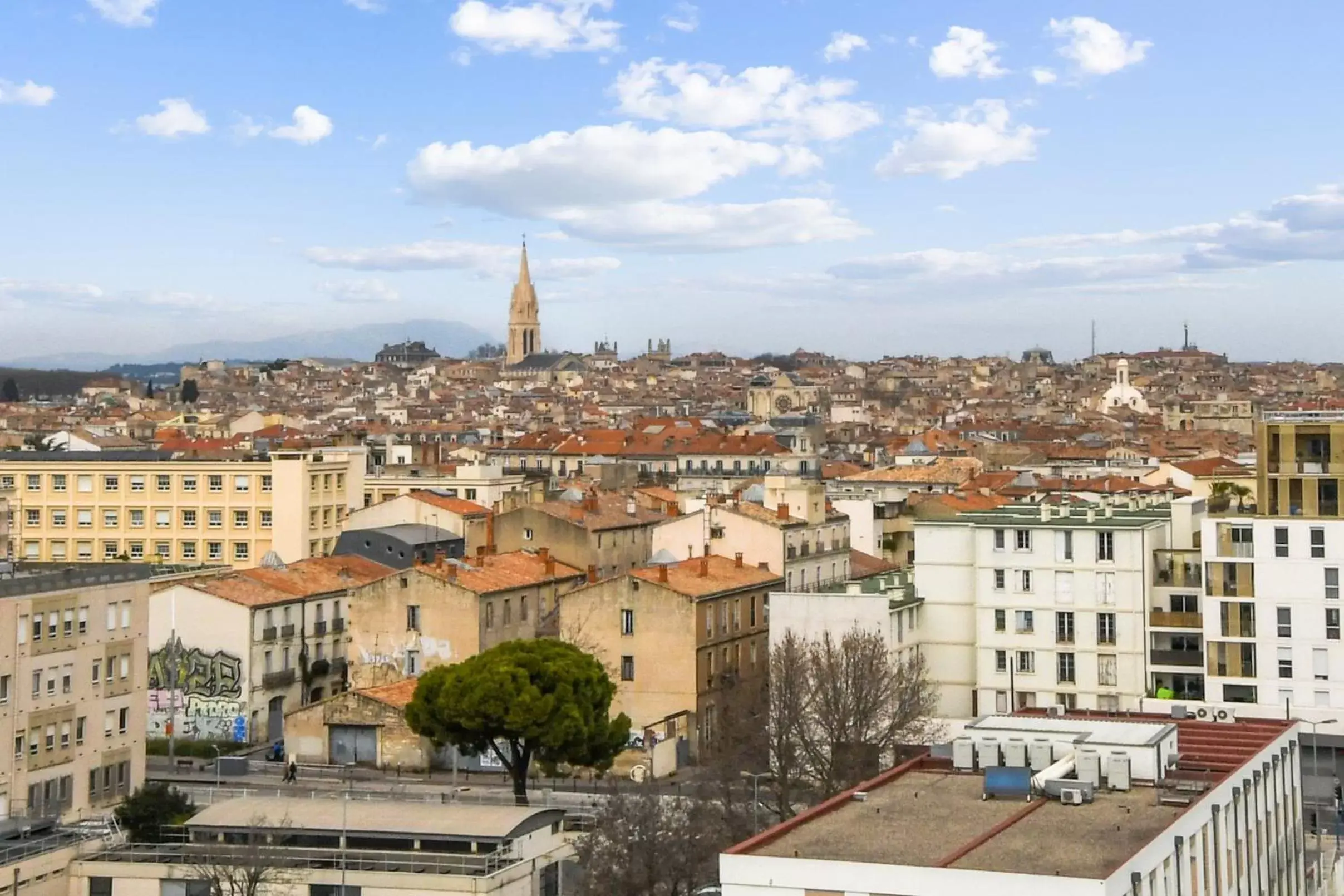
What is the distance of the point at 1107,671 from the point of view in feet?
198

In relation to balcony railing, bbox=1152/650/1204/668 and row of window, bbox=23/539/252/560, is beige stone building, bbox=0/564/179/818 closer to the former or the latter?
balcony railing, bbox=1152/650/1204/668

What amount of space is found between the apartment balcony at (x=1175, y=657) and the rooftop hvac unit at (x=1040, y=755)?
77.9 ft

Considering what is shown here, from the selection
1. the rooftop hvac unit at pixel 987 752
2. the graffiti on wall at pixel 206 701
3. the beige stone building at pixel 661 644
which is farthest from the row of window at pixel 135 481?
the rooftop hvac unit at pixel 987 752

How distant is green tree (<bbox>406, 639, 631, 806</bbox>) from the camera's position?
5319 centimetres

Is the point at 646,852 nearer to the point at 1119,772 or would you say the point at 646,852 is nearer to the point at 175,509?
the point at 1119,772

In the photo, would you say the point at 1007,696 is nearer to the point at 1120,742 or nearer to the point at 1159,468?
the point at 1120,742

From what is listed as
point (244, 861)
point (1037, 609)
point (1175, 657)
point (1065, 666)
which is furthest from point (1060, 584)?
point (244, 861)

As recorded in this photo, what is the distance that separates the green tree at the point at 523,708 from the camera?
53188mm

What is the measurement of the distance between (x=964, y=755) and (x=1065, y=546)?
2456 cm

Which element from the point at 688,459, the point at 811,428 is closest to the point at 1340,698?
the point at 688,459

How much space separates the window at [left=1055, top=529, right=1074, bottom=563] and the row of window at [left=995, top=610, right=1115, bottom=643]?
156cm

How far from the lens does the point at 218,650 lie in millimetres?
65375

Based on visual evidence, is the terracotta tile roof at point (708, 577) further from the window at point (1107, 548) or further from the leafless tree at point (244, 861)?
the leafless tree at point (244, 861)

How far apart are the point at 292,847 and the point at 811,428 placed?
128598mm
